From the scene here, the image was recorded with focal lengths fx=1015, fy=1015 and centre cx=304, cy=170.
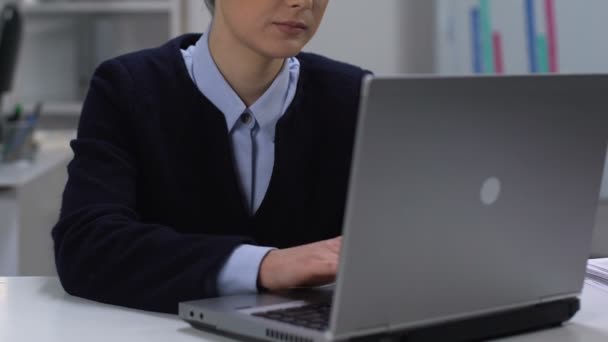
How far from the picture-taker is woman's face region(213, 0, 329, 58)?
4.54ft

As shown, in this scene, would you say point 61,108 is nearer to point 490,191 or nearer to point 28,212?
point 28,212

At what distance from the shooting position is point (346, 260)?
85 cm

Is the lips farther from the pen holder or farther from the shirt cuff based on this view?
the pen holder

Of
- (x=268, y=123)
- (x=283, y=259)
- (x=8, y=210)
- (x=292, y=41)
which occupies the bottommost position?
(x=8, y=210)

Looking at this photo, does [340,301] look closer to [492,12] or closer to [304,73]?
[304,73]

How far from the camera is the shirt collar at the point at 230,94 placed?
59.1 inches

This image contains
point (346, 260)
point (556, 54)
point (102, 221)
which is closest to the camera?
point (346, 260)

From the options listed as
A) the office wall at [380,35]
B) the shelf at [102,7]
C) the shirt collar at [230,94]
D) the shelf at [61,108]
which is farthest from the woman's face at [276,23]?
the shelf at [61,108]

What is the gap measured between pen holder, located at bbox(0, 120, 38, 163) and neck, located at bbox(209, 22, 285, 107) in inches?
66.8

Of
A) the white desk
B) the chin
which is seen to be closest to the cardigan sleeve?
the chin

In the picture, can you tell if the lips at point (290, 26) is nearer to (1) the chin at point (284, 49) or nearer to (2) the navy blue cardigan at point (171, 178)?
(1) the chin at point (284, 49)

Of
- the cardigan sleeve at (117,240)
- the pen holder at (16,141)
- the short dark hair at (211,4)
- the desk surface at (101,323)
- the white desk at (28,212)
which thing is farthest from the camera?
the pen holder at (16,141)

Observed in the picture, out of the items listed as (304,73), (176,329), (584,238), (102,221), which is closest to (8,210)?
(304,73)

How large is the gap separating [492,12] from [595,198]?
1.74 m
